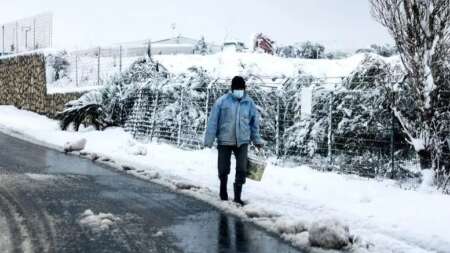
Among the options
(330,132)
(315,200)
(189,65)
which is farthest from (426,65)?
(189,65)

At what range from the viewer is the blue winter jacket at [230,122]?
29.9 feet

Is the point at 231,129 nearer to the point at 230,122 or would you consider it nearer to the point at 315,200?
the point at 230,122

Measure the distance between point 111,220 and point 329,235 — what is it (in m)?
2.52

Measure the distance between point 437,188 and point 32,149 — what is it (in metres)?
9.72

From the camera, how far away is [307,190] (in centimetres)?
1019

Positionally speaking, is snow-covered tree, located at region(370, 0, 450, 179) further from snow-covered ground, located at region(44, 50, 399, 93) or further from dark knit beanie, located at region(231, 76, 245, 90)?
snow-covered ground, located at region(44, 50, 399, 93)

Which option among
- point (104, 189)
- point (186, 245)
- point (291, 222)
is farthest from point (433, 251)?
point (104, 189)

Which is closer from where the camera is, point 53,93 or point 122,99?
point 122,99

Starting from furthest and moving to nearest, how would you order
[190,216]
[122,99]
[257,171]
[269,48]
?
[269,48] < [122,99] < [257,171] < [190,216]

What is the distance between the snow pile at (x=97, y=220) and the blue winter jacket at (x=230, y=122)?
2103 millimetres

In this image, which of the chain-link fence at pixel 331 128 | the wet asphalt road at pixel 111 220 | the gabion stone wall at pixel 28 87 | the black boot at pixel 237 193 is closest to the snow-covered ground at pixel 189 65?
the gabion stone wall at pixel 28 87

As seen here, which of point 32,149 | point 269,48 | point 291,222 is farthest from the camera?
point 269,48

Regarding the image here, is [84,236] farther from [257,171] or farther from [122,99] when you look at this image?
[122,99]

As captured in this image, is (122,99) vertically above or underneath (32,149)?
above
